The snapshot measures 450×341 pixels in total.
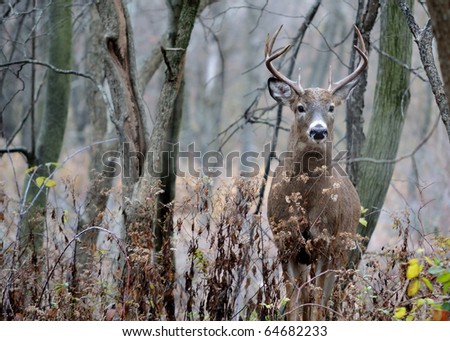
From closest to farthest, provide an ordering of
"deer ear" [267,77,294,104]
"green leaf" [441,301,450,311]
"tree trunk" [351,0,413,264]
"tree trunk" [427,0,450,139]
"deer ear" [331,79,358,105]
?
"tree trunk" [427,0,450,139] → "green leaf" [441,301,450,311] → "deer ear" [331,79,358,105] → "deer ear" [267,77,294,104] → "tree trunk" [351,0,413,264]

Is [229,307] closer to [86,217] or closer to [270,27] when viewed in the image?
[86,217]

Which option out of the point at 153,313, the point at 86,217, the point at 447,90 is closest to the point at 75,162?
the point at 86,217

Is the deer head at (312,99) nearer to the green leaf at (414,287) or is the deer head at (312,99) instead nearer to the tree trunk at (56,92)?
the green leaf at (414,287)

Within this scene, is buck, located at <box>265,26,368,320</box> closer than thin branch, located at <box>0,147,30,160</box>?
Yes

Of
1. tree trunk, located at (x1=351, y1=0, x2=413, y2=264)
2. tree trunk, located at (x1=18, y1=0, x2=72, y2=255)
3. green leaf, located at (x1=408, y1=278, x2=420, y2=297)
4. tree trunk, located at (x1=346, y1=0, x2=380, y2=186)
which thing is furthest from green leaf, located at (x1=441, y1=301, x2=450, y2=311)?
tree trunk, located at (x1=18, y1=0, x2=72, y2=255)

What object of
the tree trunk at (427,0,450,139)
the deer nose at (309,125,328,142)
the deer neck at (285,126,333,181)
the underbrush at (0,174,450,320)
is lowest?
the underbrush at (0,174,450,320)

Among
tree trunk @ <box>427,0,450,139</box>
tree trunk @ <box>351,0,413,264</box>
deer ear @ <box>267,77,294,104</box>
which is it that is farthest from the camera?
tree trunk @ <box>351,0,413,264</box>

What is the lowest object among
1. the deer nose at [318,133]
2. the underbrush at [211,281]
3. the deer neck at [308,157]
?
the underbrush at [211,281]

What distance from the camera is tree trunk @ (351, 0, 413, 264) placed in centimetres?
880

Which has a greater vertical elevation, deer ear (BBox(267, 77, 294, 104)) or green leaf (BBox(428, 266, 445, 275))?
deer ear (BBox(267, 77, 294, 104))

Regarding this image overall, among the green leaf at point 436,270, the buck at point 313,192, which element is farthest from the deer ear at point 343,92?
the green leaf at point 436,270

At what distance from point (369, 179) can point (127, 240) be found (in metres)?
3.15

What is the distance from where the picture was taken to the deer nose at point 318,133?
7852 mm

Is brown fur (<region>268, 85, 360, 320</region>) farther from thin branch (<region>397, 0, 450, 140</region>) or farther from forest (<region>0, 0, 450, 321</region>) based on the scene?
thin branch (<region>397, 0, 450, 140</region>)
